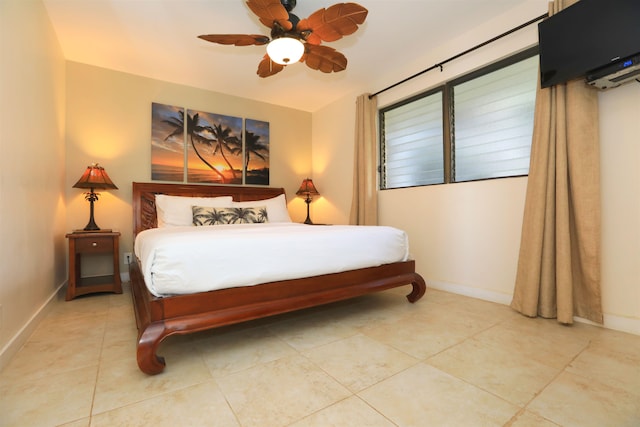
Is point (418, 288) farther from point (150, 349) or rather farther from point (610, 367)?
point (150, 349)

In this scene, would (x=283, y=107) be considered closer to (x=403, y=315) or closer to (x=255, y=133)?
(x=255, y=133)

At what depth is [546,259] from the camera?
209cm

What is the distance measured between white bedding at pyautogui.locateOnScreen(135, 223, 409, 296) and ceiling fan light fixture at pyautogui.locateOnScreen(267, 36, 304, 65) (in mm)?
1270

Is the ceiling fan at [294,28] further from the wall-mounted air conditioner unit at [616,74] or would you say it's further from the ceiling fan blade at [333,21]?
the wall-mounted air conditioner unit at [616,74]

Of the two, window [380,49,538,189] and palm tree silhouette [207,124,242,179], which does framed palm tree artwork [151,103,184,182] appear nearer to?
palm tree silhouette [207,124,242,179]

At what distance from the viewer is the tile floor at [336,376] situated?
3.63 feet

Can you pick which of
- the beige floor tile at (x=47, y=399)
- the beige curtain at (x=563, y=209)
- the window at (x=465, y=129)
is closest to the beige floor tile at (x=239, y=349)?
the beige floor tile at (x=47, y=399)

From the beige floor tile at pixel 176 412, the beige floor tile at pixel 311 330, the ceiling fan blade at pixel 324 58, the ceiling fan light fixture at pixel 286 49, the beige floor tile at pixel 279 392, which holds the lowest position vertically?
the beige floor tile at pixel 311 330

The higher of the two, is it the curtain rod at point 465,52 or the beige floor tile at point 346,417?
the curtain rod at point 465,52

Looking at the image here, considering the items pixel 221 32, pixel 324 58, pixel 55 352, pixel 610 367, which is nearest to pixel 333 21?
pixel 324 58

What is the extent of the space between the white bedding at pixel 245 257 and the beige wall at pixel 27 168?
714 mm

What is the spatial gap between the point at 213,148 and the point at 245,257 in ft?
8.97

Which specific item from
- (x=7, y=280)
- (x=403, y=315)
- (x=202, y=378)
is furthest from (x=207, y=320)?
(x=403, y=315)

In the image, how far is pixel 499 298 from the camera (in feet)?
8.20
